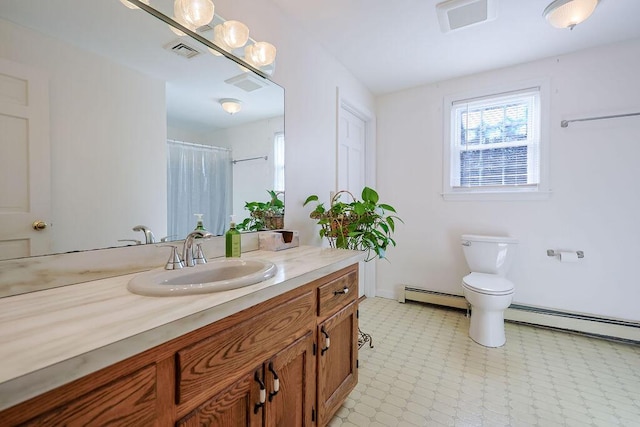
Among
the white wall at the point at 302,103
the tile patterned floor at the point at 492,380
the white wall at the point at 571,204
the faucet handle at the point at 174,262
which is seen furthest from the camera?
the white wall at the point at 571,204

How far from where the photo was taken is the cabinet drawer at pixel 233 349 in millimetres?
672

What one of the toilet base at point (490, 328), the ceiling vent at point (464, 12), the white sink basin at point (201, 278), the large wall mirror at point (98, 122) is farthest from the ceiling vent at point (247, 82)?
the toilet base at point (490, 328)

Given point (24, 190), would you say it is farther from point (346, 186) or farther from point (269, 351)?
point (346, 186)

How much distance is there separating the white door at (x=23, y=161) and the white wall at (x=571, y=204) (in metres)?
2.80

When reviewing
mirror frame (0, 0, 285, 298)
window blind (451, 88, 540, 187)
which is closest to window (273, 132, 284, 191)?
mirror frame (0, 0, 285, 298)

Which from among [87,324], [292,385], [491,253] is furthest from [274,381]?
[491,253]

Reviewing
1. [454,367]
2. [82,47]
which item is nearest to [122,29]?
[82,47]

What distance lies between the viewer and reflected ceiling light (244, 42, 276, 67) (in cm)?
154

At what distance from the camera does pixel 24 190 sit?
840 mm

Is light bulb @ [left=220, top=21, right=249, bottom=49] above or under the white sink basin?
above

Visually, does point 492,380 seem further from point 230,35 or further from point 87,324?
point 230,35

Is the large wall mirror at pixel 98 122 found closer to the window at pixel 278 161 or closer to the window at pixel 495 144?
the window at pixel 278 161

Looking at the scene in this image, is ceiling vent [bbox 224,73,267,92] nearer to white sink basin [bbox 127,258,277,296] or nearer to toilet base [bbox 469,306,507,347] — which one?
white sink basin [bbox 127,258,277,296]

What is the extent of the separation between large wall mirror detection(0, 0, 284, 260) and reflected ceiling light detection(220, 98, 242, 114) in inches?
1.1
